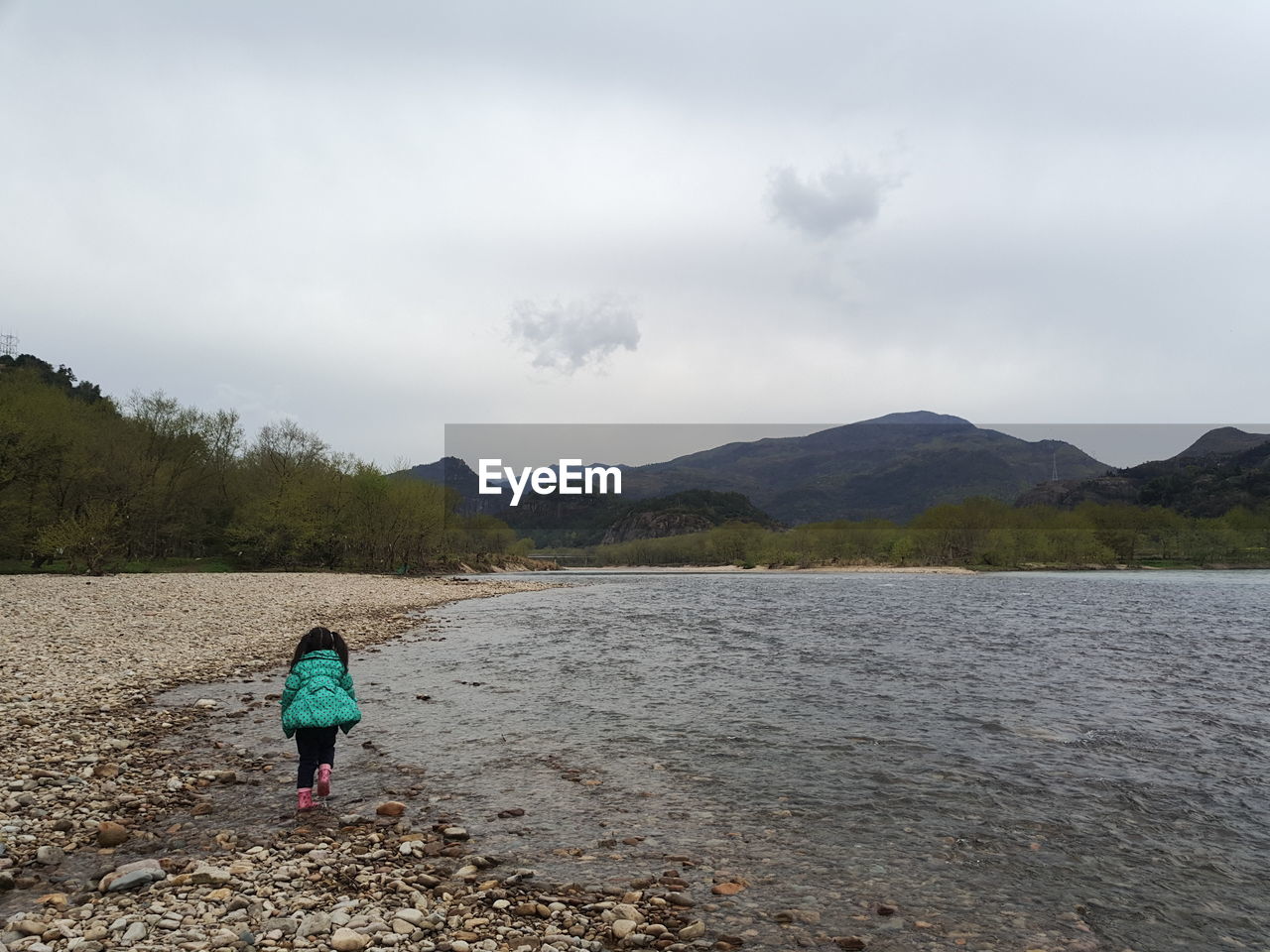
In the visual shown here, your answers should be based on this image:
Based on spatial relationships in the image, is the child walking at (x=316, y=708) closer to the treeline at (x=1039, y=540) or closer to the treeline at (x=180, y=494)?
the treeline at (x=180, y=494)

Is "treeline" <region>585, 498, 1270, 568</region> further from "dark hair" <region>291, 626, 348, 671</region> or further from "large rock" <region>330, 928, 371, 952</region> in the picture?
"large rock" <region>330, 928, 371, 952</region>

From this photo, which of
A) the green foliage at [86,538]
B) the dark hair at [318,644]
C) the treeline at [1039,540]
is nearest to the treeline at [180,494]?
the green foliage at [86,538]

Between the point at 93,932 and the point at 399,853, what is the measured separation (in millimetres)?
2977

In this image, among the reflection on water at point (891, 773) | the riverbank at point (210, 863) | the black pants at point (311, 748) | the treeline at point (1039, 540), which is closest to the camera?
the riverbank at point (210, 863)

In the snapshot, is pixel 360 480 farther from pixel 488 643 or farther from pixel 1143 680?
pixel 1143 680

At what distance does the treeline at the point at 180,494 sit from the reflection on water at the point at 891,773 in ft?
112

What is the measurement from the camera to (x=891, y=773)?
12.1 m

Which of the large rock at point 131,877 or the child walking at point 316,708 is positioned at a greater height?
the child walking at point 316,708

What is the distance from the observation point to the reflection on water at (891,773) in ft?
25.3

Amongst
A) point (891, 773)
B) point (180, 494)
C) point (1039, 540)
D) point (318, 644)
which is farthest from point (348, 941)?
point (1039, 540)

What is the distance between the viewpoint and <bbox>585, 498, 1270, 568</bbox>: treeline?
144125mm

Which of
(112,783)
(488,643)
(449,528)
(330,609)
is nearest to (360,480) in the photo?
(449,528)

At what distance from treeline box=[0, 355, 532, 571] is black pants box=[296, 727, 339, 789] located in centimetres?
4612

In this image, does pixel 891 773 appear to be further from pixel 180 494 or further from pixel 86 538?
pixel 180 494
